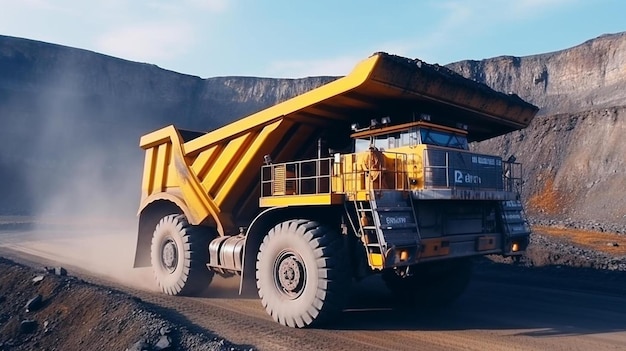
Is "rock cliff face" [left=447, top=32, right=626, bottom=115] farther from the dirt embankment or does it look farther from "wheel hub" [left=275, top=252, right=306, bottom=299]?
the dirt embankment

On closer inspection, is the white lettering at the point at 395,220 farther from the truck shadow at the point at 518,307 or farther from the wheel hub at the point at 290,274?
the truck shadow at the point at 518,307

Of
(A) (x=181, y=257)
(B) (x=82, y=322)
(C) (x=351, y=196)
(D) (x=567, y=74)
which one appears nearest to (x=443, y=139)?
(C) (x=351, y=196)

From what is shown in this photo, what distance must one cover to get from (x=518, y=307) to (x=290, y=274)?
12.7 feet

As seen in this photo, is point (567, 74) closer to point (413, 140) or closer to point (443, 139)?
point (443, 139)

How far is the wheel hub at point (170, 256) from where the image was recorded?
1077 cm

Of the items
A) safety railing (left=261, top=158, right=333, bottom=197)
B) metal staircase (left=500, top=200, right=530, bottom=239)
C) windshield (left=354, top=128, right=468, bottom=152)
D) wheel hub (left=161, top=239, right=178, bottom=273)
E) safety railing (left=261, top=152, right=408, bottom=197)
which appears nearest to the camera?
safety railing (left=261, top=152, right=408, bottom=197)

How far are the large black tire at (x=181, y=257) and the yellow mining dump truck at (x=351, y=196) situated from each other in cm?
2

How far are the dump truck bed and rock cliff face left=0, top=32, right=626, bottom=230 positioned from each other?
93.5 ft

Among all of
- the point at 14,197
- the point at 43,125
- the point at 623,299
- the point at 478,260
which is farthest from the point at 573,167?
the point at 43,125

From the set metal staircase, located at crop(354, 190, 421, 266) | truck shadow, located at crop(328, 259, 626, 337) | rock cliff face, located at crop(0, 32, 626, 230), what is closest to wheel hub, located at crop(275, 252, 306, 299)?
truck shadow, located at crop(328, 259, 626, 337)

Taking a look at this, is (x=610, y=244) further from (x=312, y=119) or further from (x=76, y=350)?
(x=76, y=350)

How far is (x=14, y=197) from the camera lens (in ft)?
157

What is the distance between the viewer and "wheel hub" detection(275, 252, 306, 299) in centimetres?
785

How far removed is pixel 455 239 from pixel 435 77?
7.68 feet
